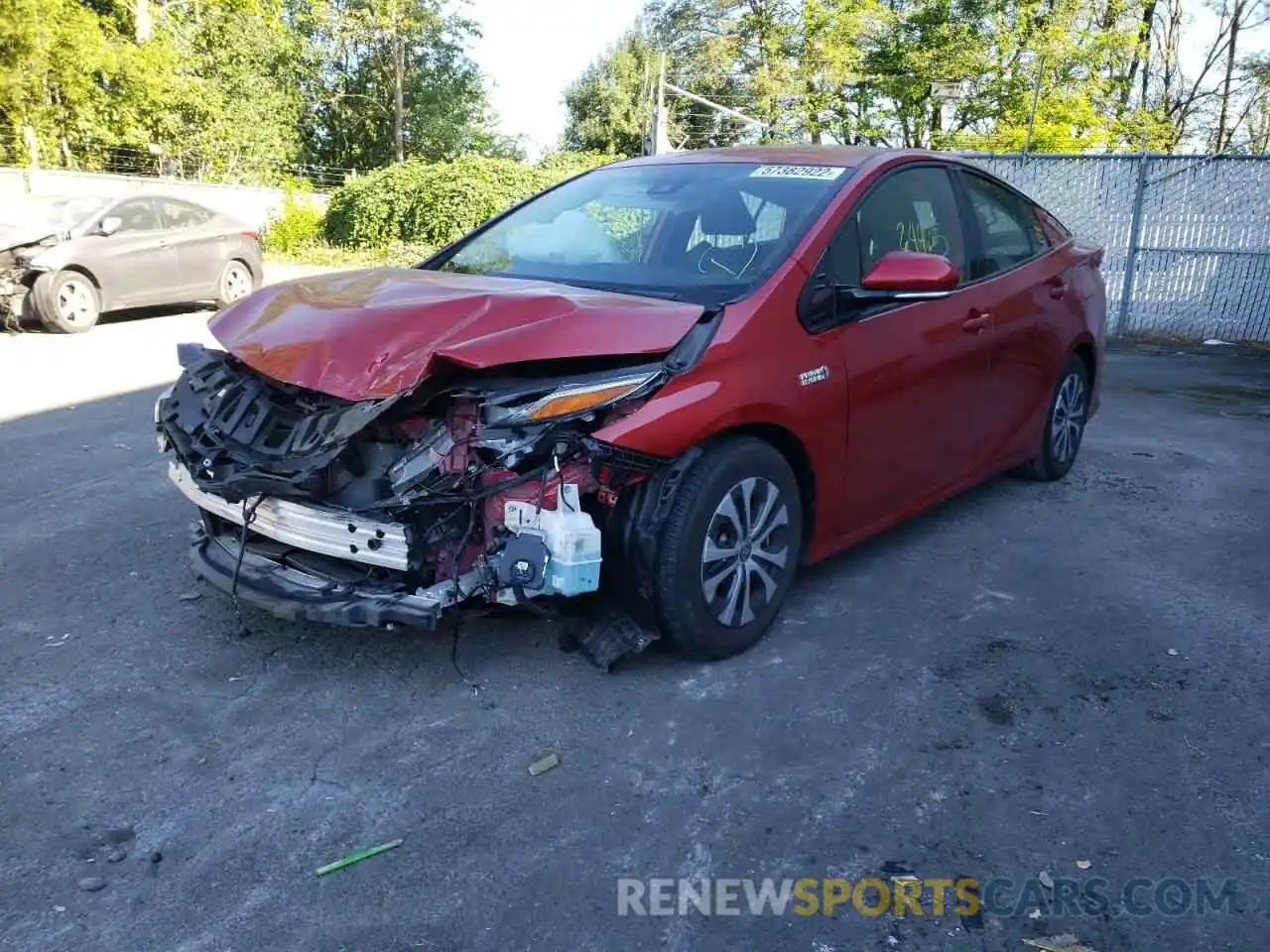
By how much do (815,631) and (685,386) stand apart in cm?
120

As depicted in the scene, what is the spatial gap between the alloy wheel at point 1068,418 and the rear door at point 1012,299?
0.28 meters

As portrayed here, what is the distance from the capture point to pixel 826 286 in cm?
375

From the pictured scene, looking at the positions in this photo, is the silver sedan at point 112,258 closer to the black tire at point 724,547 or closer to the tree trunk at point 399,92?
the black tire at point 724,547

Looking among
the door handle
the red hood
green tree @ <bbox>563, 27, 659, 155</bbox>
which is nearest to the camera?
the red hood

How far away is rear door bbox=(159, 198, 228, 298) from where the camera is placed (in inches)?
475

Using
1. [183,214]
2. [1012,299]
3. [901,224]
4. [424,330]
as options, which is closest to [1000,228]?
[1012,299]

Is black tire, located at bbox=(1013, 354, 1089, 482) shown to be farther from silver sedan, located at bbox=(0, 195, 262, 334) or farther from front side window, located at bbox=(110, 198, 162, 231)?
front side window, located at bbox=(110, 198, 162, 231)

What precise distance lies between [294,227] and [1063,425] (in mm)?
22122

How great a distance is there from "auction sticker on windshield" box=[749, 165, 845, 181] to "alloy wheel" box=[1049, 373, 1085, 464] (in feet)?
7.23

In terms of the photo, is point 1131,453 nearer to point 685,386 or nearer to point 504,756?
point 685,386

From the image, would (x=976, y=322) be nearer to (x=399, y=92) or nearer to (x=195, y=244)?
(x=195, y=244)

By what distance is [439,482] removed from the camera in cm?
306

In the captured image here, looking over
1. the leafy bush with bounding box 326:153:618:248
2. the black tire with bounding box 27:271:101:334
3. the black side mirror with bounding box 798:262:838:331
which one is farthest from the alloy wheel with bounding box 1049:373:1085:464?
the leafy bush with bounding box 326:153:618:248

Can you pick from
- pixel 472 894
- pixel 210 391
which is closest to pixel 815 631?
pixel 472 894
